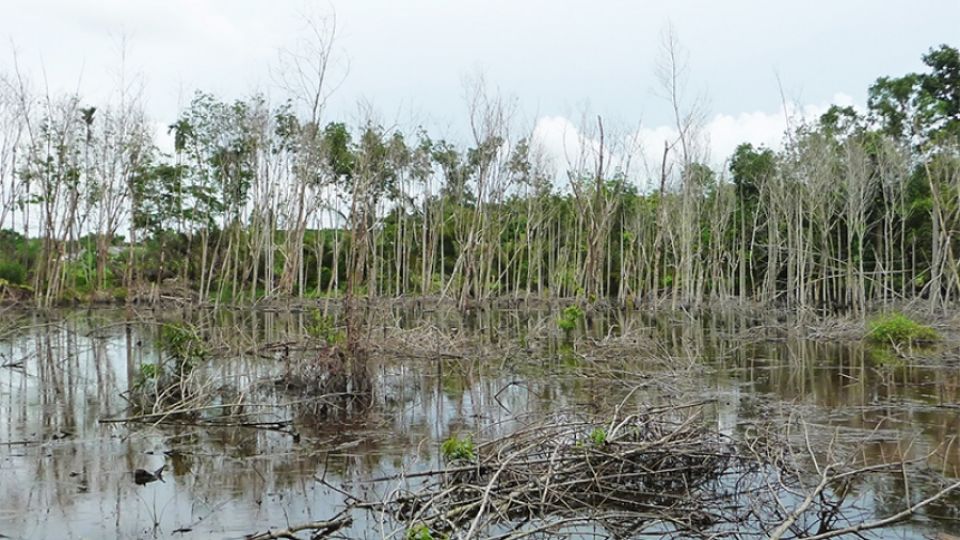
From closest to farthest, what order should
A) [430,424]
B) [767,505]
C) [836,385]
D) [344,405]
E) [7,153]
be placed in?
[767,505] < [430,424] < [344,405] < [836,385] < [7,153]

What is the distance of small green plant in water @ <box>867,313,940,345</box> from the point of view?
18.9 m

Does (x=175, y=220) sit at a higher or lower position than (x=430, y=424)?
higher

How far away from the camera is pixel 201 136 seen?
→ 129ft

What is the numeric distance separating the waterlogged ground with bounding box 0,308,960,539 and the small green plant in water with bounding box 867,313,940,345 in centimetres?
111

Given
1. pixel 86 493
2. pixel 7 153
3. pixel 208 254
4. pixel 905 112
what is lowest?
pixel 86 493

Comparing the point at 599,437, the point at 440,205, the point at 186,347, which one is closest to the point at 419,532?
the point at 599,437

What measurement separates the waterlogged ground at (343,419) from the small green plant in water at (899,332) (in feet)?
3.64

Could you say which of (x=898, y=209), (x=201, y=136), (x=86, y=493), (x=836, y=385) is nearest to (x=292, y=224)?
(x=201, y=136)

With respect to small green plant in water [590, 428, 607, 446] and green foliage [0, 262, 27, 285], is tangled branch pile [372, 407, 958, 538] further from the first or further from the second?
green foliage [0, 262, 27, 285]

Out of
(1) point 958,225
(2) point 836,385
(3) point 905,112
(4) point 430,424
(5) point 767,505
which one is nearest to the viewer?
(5) point 767,505

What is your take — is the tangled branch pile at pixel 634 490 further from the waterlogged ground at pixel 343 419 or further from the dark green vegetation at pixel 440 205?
the dark green vegetation at pixel 440 205

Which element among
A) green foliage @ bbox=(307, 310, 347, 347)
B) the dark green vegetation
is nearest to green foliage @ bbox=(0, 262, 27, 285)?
the dark green vegetation

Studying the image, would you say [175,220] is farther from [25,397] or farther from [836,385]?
[836,385]

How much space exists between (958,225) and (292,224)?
96.0 feet
